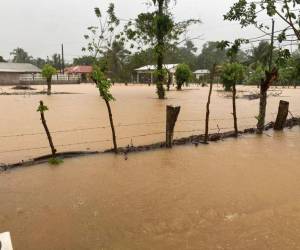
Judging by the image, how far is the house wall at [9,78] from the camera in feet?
153

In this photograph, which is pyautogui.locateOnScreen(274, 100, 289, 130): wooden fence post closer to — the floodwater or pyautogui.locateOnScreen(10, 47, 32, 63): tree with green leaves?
the floodwater

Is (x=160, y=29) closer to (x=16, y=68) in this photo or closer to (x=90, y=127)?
(x=90, y=127)

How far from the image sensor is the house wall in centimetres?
4678

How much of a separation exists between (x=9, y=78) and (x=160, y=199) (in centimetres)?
4554

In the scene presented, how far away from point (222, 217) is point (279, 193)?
4.53 ft

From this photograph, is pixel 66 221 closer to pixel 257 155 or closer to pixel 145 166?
pixel 145 166

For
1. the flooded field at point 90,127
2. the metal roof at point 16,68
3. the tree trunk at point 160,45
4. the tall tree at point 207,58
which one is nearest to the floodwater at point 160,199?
the flooded field at point 90,127

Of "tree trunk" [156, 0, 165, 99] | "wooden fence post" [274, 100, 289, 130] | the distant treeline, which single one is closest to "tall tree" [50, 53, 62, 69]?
the distant treeline

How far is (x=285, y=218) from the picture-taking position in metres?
5.20

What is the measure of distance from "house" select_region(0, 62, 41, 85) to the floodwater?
39.9m

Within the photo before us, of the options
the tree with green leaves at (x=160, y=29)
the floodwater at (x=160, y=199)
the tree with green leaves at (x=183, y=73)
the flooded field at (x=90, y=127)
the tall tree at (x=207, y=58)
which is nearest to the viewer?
the floodwater at (x=160, y=199)

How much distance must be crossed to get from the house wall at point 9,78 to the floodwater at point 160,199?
39.8m

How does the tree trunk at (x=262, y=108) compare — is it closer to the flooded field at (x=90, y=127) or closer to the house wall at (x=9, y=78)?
the flooded field at (x=90, y=127)

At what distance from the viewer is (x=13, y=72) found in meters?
47.6
